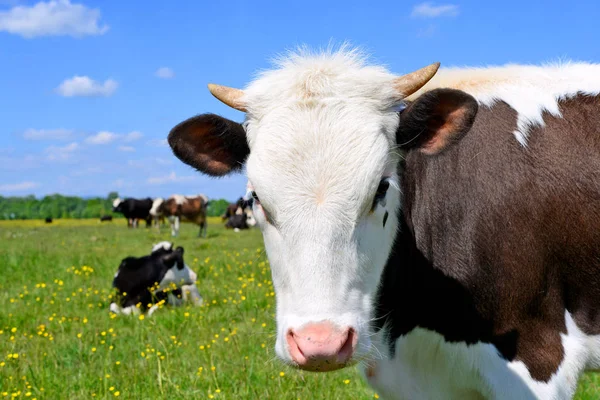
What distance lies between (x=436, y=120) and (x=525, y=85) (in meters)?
1.12

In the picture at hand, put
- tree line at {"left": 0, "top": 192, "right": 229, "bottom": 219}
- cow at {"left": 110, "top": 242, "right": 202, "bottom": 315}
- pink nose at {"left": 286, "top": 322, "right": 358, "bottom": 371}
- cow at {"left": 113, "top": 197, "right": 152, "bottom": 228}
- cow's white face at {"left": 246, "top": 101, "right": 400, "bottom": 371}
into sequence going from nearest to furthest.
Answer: pink nose at {"left": 286, "top": 322, "right": 358, "bottom": 371}
cow's white face at {"left": 246, "top": 101, "right": 400, "bottom": 371}
cow at {"left": 110, "top": 242, "right": 202, "bottom": 315}
cow at {"left": 113, "top": 197, "right": 152, "bottom": 228}
tree line at {"left": 0, "top": 192, "right": 229, "bottom": 219}

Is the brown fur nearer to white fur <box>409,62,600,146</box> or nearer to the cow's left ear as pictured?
white fur <box>409,62,600,146</box>

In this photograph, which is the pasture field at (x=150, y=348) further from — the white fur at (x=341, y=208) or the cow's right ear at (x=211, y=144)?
the cow's right ear at (x=211, y=144)

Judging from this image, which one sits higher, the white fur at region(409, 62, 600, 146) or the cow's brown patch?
the white fur at region(409, 62, 600, 146)

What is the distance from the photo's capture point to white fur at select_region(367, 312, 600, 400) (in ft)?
12.8

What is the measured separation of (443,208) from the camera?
410 centimetres

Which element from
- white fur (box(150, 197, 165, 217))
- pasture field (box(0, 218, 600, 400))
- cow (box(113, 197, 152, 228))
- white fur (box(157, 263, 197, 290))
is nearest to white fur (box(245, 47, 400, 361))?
pasture field (box(0, 218, 600, 400))

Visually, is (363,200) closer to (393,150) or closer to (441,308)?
(393,150)

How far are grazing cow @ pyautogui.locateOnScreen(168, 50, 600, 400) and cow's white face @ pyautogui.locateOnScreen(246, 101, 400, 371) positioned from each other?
0.04ft

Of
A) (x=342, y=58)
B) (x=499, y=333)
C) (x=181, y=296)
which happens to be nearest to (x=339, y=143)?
(x=342, y=58)

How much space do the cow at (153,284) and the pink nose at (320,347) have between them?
737 cm

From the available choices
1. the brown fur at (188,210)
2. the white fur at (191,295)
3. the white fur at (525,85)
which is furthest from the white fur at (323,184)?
the brown fur at (188,210)

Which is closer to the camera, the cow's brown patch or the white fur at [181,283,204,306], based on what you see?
the cow's brown patch

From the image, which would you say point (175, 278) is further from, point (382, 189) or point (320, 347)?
point (320, 347)
